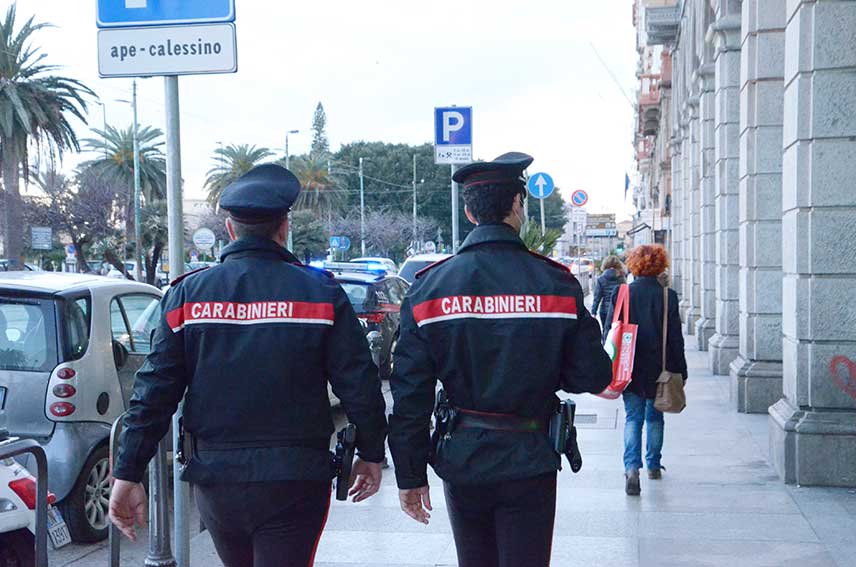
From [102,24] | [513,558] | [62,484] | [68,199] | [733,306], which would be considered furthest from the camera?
[68,199]

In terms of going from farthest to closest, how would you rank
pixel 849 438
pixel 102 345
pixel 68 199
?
pixel 68 199, pixel 849 438, pixel 102 345

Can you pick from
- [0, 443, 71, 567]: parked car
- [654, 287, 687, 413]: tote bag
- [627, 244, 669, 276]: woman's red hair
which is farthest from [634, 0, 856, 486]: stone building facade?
[0, 443, 71, 567]: parked car

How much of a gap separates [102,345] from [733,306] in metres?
9.36

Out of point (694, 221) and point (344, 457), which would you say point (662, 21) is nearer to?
point (694, 221)

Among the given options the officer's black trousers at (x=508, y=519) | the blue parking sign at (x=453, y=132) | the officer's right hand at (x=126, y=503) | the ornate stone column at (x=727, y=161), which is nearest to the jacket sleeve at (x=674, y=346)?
the officer's black trousers at (x=508, y=519)

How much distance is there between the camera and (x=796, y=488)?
7.84 m

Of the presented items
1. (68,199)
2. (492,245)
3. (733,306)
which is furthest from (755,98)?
(68,199)

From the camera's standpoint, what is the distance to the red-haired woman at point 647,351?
7.89 meters

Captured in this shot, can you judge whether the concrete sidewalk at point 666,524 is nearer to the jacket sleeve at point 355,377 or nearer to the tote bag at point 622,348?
the tote bag at point 622,348

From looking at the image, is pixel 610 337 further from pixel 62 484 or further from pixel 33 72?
Result: pixel 33 72

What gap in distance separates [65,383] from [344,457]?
370 cm

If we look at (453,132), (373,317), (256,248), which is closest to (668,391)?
(256,248)

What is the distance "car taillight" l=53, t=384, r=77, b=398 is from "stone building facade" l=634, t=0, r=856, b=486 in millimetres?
5064

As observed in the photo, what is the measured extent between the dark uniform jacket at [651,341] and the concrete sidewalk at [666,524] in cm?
84
